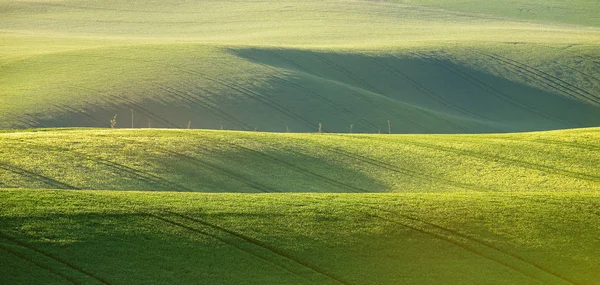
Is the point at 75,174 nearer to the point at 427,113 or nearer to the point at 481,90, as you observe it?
the point at 427,113

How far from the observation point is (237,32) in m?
47.2

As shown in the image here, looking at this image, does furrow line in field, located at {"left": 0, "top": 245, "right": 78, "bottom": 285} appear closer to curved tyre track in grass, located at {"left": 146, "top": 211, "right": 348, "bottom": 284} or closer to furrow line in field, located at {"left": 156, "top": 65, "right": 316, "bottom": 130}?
curved tyre track in grass, located at {"left": 146, "top": 211, "right": 348, "bottom": 284}

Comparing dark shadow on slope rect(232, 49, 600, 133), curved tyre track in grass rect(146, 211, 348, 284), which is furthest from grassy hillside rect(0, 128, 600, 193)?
dark shadow on slope rect(232, 49, 600, 133)

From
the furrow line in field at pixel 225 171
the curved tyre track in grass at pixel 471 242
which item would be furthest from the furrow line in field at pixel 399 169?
the curved tyre track in grass at pixel 471 242

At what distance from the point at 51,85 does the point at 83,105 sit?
2703mm

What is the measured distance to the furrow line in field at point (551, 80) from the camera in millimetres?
34594

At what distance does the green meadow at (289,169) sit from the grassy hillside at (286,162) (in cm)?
5

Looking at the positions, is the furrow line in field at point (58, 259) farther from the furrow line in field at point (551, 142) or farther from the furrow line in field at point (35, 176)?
the furrow line in field at point (551, 142)

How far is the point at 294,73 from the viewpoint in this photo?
30.9 metres

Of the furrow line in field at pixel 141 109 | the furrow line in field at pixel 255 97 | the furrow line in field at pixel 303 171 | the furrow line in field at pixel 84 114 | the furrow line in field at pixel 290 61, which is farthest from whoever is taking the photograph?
the furrow line in field at pixel 290 61

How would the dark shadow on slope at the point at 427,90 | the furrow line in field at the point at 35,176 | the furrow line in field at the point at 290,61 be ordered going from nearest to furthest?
the furrow line in field at the point at 35,176
the dark shadow on slope at the point at 427,90
the furrow line in field at the point at 290,61

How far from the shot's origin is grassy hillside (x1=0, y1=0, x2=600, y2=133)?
2600 cm

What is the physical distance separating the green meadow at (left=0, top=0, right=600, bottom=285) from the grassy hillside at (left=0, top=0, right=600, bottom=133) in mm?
127

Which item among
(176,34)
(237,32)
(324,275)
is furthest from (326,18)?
(324,275)
